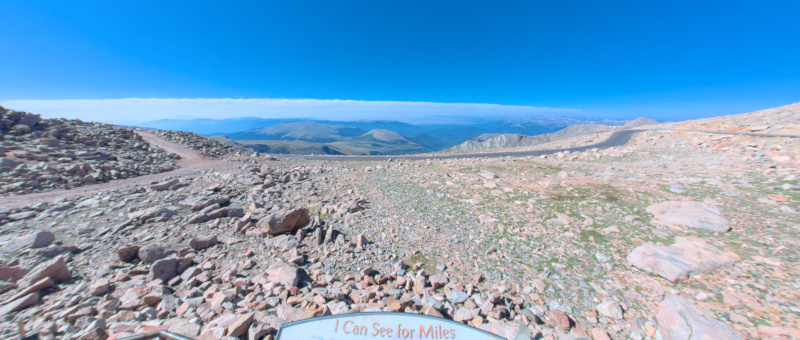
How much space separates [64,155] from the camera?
43.1 feet

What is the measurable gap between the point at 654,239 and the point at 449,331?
6.38 meters

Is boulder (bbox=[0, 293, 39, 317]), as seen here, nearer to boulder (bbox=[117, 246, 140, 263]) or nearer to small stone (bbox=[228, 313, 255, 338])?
boulder (bbox=[117, 246, 140, 263])

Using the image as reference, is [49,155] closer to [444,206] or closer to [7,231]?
[7,231]

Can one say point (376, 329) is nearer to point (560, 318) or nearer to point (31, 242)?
point (560, 318)

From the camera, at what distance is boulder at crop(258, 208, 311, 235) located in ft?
21.0

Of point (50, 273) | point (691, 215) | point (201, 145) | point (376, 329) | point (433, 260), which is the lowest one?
point (433, 260)

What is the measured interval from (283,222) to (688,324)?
7851 mm

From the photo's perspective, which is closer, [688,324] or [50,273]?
[688,324]

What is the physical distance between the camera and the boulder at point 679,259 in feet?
15.1

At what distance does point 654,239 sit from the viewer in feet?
19.7

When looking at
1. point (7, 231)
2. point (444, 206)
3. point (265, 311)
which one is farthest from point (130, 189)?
point (444, 206)

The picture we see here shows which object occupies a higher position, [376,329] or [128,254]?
[376,329]

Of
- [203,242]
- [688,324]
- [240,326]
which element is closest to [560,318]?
[688,324]

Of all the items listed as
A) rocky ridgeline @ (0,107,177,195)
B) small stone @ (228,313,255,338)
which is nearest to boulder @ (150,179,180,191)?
rocky ridgeline @ (0,107,177,195)
